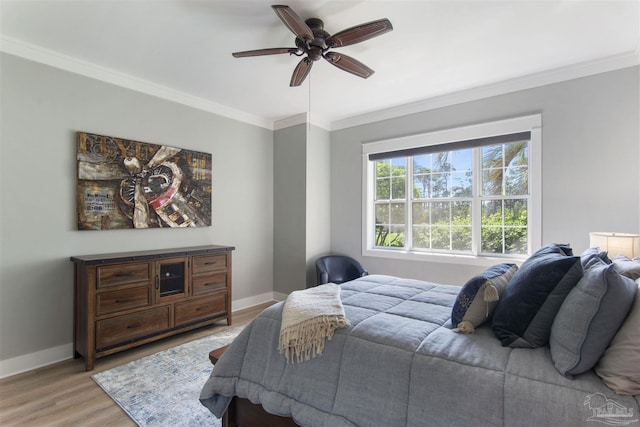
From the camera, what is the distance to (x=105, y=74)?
10.00ft

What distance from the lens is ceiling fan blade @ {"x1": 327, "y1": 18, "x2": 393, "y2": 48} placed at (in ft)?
6.34

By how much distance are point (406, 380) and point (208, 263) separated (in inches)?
105

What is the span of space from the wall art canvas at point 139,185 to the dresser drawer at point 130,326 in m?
0.89

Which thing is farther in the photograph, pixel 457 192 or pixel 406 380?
pixel 457 192

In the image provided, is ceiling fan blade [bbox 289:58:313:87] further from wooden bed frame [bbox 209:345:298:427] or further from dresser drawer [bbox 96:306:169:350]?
dresser drawer [bbox 96:306:169:350]

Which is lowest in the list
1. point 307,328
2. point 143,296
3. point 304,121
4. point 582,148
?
point 143,296

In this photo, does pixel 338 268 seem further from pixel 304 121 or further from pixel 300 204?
pixel 304 121

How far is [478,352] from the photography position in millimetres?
1326

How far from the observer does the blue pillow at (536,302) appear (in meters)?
1.33

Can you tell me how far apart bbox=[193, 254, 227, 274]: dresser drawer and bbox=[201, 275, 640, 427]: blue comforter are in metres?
1.71

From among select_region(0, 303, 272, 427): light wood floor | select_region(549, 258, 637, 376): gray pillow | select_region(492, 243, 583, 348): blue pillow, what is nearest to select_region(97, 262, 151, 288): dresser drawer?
select_region(0, 303, 272, 427): light wood floor

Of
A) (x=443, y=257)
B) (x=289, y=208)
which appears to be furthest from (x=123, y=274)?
(x=443, y=257)

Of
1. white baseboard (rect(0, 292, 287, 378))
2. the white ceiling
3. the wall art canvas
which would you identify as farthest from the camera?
the wall art canvas

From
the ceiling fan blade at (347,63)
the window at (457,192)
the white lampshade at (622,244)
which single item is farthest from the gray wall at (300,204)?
the white lampshade at (622,244)
